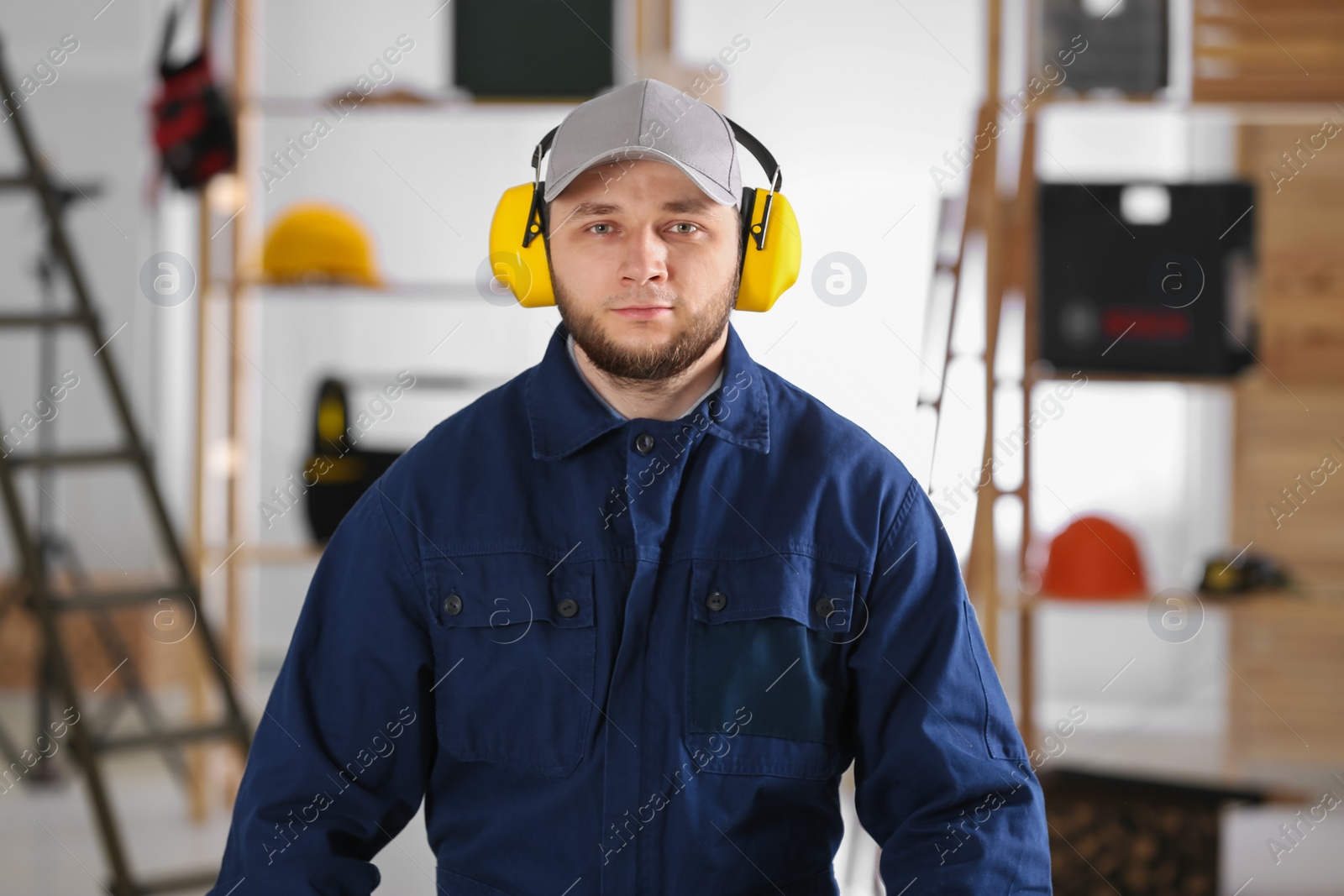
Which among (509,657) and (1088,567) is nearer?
(509,657)

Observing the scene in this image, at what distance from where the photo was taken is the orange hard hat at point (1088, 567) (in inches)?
122

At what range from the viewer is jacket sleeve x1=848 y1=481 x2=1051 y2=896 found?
125 centimetres

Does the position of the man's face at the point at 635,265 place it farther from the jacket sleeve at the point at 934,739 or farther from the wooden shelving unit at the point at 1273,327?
the wooden shelving unit at the point at 1273,327

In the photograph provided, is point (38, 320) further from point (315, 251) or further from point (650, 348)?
point (650, 348)

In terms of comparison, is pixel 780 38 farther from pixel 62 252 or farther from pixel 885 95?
pixel 62 252

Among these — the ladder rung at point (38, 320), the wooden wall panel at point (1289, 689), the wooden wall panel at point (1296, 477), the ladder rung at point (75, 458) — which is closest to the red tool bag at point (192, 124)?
the ladder rung at point (38, 320)

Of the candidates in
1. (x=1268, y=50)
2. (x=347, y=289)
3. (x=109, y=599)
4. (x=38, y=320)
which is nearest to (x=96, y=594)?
(x=109, y=599)

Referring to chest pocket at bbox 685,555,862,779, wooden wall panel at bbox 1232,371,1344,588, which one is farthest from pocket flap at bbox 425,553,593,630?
wooden wall panel at bbox 1232,371,1344,588

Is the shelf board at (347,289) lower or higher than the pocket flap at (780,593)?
higher

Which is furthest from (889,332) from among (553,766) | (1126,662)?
(1126,662)

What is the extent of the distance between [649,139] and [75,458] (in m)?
1.98

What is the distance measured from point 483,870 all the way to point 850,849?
3.01 ft

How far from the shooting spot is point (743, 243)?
4.52 ft

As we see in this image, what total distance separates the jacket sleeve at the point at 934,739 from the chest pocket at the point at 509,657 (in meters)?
0.29
